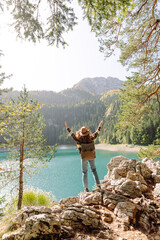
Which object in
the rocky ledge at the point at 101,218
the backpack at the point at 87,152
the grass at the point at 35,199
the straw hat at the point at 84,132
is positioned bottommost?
the grass at the point at 35,199

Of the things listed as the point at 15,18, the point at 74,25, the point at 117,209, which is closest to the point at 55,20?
the point at 74,25

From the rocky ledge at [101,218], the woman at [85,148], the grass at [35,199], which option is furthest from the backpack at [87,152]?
the grass at [35,199]

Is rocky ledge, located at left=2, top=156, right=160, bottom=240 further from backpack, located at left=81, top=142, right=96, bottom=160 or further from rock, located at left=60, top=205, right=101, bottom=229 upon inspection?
backpack, located at left=81, top=142, right=96, bottom=160

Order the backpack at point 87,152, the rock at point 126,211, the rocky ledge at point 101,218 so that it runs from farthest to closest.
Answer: the backpack at point 87,152
the rock at point 126,211
the rocky ledge at point 101,218

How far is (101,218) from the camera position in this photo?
296 centimetres

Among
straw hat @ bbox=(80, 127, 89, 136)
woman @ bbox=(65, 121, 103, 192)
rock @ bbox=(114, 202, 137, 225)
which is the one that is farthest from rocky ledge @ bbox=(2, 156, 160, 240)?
straw hat @ bbox=(80, 127, 89, 136)

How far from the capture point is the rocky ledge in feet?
7.34

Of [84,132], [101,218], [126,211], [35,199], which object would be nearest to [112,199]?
[126,211]

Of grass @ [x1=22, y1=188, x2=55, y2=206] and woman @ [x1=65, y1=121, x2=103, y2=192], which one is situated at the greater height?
woman @ [x1=65, y1=121, x2=103, y2=192]

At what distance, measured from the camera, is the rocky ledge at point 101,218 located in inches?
88.1

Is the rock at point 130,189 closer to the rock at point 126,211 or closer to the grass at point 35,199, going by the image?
the rock at point 126,211

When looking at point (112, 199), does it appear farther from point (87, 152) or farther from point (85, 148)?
point (85, 148)

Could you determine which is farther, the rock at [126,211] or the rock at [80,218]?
the rock at [126,211]

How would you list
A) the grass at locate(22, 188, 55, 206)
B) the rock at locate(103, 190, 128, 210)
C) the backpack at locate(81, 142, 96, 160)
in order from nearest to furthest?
1. the rock at locate(103, 190, 128, 210)
2. the backpack at locate(81, 142, 96, 160)
3. the grass at locate(22, 188, 55, 206)
